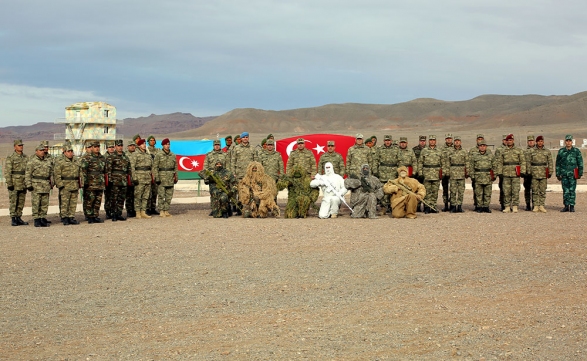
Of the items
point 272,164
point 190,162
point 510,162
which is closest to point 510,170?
point 510,162

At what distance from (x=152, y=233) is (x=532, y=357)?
848 centimetres

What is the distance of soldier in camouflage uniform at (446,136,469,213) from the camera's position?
15.9 meters

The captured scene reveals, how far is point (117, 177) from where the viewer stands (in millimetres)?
15008

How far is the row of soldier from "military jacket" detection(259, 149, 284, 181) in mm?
2289

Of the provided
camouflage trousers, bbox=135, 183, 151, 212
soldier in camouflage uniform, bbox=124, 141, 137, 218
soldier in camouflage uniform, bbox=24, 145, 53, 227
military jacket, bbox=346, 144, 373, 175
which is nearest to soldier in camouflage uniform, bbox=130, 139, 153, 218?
camouflage trousers, bbox=135, 183, 151, 212

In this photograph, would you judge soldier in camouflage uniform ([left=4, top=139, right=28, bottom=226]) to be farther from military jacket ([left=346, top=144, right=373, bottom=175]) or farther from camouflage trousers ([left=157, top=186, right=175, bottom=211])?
military jacket ([left=346, top=144, right=373, bottom=175])

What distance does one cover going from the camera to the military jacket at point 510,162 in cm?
1580

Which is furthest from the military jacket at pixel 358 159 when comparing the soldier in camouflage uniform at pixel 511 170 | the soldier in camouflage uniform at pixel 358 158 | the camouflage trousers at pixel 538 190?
the camouflage trousers at pixel 538 190

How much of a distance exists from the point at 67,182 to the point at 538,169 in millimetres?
10581

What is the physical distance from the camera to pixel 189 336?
20.1 ft

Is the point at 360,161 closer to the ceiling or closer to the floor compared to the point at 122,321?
closer to the ceiling

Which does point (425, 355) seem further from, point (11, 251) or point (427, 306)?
point (11, 251)

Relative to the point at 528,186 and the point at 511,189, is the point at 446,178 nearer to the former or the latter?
the point at 511,189

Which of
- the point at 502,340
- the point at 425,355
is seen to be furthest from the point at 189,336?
the point at 502,340
